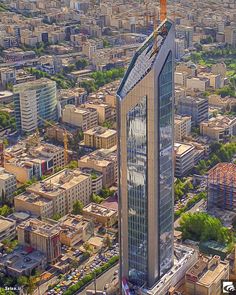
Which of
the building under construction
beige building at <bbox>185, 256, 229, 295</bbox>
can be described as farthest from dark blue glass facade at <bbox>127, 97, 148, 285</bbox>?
the building under construction

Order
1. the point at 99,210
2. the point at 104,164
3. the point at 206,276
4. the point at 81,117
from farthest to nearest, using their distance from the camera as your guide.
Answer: the point at 81,117 → the point at 104,164 → the point at 99,210 → the point at 206,276

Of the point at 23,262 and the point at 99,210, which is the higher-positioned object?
the point at 99,210

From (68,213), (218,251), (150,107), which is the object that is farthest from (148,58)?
(68,213)

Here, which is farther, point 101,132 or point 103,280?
point 101,132

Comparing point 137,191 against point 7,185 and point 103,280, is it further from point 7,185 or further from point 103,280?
point 7,185

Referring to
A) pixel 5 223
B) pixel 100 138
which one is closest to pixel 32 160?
pixel 100 138

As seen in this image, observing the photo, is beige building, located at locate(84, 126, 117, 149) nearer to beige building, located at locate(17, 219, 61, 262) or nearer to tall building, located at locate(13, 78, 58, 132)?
tall building, located at locate(13, 78, 58, 132)

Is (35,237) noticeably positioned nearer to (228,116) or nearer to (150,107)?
(150,107)
